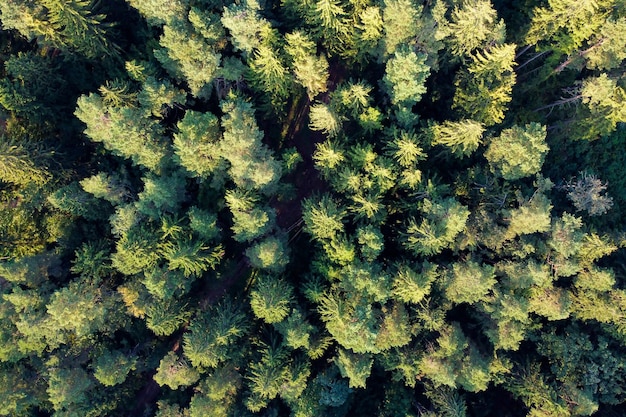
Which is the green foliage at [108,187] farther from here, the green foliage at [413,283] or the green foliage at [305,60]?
the green foliage at [413,283]

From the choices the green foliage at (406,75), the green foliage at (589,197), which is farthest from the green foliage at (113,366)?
the green foliage at (589,197)

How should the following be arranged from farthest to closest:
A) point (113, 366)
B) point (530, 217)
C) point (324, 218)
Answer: point (113, 366)
point (324, 218)
point (530, 217)

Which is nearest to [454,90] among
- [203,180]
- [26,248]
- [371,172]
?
[371,172]

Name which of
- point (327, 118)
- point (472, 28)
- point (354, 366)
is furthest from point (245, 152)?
point (472, 28)

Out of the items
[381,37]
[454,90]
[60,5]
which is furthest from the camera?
[454,90]

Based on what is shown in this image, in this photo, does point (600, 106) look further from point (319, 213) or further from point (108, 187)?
point (108, 187)

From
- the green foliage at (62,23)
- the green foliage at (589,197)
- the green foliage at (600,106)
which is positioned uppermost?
the green foliage at (62,23)

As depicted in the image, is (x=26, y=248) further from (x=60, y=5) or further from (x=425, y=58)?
(x=425, y=58)

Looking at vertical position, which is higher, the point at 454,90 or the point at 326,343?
the point at 454,90
